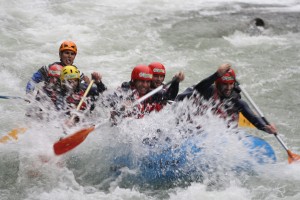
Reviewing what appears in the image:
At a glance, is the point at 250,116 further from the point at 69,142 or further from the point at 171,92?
the point at 69,142

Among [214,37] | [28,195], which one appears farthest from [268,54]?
[28,195]

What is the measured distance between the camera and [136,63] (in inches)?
423

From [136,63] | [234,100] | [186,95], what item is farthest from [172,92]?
[136,63]

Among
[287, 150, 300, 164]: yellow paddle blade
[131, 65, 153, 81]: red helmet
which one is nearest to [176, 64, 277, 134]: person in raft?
[287, 150, 300, 164]: yellow paddle blade

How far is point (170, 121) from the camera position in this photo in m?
6.00

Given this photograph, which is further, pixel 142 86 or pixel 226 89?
pixel 226 89

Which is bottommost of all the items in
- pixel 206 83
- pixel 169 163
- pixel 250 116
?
pixel 169 163

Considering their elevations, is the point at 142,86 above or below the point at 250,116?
above

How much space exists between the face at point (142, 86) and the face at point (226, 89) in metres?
0.94

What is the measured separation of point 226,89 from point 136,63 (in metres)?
4.66

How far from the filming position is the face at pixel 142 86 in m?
6.00

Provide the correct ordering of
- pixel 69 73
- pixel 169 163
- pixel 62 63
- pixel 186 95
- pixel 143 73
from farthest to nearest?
pixel 62 63 < pixel 186 95 < pixel 69 73 < pixel 143 73 < pixel 169 163

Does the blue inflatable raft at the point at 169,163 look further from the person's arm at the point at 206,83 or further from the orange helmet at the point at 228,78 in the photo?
the orange helmet at the point at 228,78

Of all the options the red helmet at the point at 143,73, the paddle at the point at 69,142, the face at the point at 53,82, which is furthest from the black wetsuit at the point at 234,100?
the face at the point at 53,82
